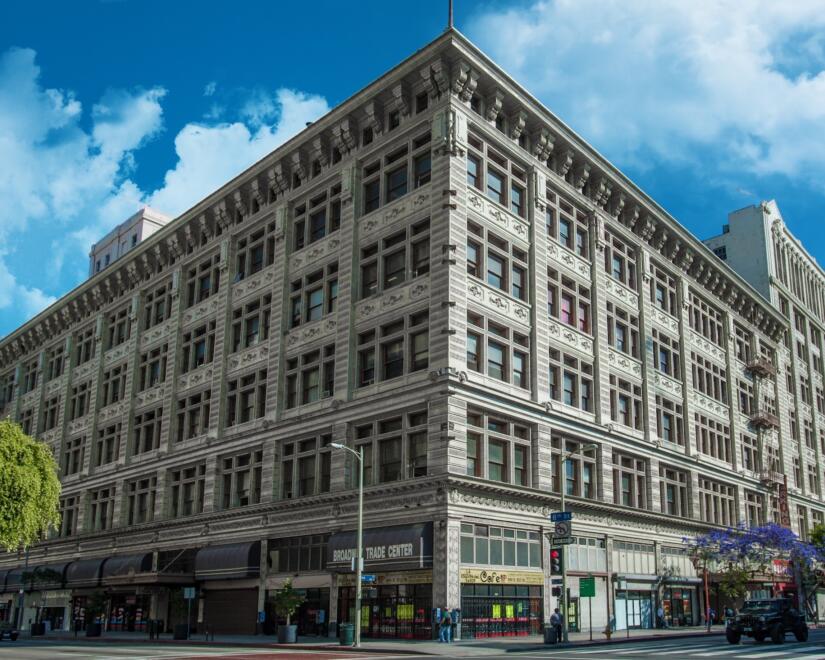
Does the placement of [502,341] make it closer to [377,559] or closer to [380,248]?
[380,248]

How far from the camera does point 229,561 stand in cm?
4800

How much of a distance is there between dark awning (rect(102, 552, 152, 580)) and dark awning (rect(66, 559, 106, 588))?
1.10m

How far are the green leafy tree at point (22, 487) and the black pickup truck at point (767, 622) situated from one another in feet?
117

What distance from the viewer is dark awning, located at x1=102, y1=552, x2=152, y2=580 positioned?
5484cm

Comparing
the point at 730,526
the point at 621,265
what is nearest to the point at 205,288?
the point at 621,265

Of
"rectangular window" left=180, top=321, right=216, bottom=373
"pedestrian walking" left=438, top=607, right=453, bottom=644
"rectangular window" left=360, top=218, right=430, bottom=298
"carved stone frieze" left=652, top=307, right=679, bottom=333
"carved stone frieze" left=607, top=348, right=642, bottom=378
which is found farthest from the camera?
"carved stone frieze" left=652, top=307, right=679, bottom=333

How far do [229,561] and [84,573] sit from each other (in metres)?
17.1

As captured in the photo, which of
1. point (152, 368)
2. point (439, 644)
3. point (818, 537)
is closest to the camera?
point (439, 644)

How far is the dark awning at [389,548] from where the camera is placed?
124 ft

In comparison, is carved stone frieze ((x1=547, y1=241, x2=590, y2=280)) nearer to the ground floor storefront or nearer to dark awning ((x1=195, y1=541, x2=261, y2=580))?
the ground floor storefront

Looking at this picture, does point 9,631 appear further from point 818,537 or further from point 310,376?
point 818,537

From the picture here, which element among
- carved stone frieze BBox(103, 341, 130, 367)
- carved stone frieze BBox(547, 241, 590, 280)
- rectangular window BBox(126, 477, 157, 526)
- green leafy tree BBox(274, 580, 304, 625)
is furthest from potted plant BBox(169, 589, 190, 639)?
carved stone frieze BBox(547, 241, 590, 280)

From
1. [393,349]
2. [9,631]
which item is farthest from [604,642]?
[9,631]

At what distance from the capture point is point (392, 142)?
46.4 m
